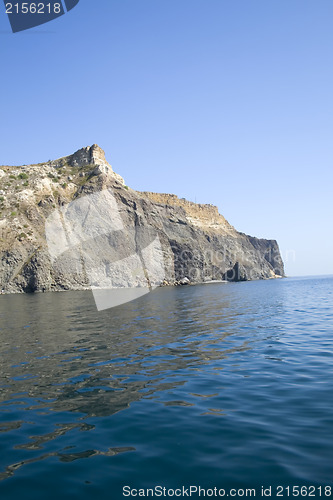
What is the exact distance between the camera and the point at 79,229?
336ft

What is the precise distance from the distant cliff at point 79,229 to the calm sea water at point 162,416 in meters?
75.2

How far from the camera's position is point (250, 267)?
184625 mm

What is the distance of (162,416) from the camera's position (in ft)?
28.2

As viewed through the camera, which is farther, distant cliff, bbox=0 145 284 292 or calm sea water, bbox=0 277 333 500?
distant cliff, bbox=0 145 284 292

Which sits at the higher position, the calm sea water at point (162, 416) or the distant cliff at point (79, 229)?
the distant cliff at point (79, 229)

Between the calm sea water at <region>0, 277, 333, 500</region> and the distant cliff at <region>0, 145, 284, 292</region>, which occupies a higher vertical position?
the distant cliff at <region>0, 145, 284, 292</region>

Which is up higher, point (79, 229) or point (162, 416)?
point (79, 229)

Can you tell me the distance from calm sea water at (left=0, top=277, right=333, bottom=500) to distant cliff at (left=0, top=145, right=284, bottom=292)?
7520 centimetres

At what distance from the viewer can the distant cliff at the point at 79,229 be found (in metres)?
87.5

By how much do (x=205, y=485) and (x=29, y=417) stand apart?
5079 millimetres

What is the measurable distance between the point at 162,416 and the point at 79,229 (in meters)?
97.7

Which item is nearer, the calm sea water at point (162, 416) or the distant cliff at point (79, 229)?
the calm sea water at point (162, 416)

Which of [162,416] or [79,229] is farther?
[79,229]

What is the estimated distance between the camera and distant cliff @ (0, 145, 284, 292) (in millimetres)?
87500
